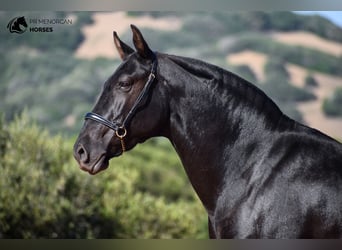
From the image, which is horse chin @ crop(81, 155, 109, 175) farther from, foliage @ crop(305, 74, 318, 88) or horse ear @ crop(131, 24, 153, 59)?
foliage @ crop(305, 74, 318, 88)

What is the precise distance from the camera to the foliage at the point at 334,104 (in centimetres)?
631

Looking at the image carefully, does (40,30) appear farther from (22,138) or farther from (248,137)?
(248,137)

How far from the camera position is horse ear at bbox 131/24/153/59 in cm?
272

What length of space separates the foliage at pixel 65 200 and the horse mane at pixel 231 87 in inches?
201

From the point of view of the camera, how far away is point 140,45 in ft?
9.05

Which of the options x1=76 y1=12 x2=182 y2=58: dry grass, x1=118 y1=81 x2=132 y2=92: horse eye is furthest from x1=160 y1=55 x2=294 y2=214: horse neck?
x1=76 y1=12 x2=182 y2=58: dry grass

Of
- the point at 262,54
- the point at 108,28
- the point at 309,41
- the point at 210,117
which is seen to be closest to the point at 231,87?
the point at 210,117

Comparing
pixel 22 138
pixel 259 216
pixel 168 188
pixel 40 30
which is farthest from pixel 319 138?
pixel 168 188

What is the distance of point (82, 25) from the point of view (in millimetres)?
6918

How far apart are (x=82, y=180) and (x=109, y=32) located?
2314 mm

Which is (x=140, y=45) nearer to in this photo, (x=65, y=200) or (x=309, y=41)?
(x=309, y=41)
